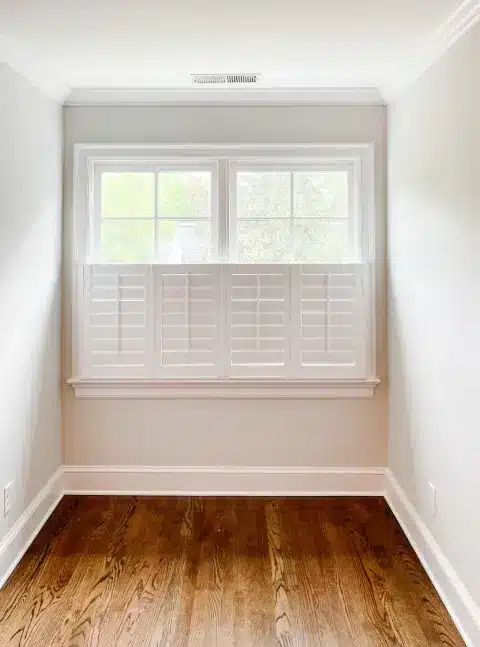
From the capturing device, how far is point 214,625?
2.17 meters

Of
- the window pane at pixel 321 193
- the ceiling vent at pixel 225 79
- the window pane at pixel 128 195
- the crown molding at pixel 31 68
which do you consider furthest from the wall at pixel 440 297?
the crown molding at pixel 31 68

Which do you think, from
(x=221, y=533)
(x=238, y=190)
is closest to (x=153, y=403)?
(x=221, y=533)

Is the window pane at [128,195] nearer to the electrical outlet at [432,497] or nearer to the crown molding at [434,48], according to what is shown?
the crown molding at [434,48]

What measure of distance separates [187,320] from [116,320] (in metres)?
0.41

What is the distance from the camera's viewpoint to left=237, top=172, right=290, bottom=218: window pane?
11.1 feet

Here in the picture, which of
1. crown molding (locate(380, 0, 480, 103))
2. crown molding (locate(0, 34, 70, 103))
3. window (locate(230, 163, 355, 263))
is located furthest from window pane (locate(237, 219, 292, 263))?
crown molding (locate(0, 34, 70, 103))

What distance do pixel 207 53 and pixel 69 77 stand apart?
81 centimetres

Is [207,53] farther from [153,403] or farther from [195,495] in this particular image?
[195,495]

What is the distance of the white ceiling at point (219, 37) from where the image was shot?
2.19 meters

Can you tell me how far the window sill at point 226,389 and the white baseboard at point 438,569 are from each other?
57 cm

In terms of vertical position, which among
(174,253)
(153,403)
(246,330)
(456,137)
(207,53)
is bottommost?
(153,403)

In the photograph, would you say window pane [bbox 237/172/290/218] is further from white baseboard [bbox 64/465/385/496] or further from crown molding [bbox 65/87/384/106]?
white baseboard [bbox 64/465/385/496]

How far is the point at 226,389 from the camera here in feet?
10.9

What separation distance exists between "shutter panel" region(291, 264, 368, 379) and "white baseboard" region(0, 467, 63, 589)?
1.51 m
